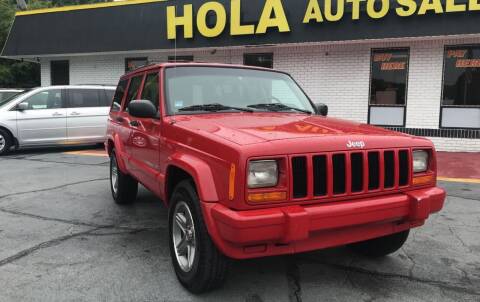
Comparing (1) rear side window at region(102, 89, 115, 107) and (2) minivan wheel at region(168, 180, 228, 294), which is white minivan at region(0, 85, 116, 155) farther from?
(2) minivan wheel at region(168, 180, 228, 294)

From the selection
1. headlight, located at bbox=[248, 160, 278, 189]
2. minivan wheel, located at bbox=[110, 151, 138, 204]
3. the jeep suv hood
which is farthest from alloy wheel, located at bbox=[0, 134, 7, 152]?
headlight, located at bbox=[248, 160, 278, 189]

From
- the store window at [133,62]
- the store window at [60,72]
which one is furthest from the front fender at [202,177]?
the store window at [60,72]

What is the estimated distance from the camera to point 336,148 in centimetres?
306

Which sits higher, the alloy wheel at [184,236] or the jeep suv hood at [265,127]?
the jeep suv hood at [265,127]

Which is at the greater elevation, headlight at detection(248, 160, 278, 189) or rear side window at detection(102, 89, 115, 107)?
rear side window at detection(102, 89, 115, 107)

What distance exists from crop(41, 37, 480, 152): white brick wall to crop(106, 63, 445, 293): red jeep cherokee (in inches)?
321

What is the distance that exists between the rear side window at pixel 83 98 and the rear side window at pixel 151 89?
24.7ft

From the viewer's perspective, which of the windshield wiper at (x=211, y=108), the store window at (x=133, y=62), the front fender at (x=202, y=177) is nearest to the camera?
the front fender at (x=202, y=177)

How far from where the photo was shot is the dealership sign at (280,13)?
1010cm

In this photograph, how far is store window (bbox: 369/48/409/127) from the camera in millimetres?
11477

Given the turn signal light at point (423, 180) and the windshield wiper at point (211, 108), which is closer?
the turn signal light at point (423, 180)

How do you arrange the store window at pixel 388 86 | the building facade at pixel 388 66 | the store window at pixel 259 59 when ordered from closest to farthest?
1. the building facade at pixel 388 66
2. the store window at pixel 388 86
3. the store window at pixel 259 59

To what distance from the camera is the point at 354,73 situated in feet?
39.1

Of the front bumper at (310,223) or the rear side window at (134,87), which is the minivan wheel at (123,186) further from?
the front bumper at (310,223)
